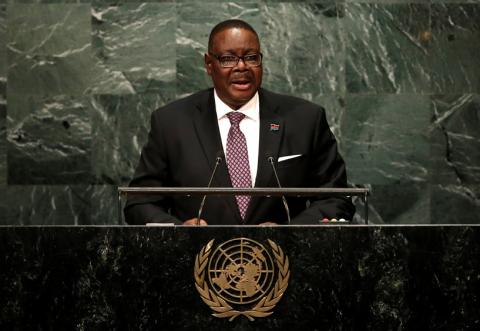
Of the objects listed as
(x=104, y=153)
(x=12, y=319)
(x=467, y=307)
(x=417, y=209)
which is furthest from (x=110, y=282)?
(x=417, y=209)

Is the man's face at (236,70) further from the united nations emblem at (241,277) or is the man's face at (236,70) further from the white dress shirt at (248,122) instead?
the united nations emblem at (241,277)

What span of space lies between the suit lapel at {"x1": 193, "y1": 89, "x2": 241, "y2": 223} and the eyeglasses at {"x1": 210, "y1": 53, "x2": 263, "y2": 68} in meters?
0.26

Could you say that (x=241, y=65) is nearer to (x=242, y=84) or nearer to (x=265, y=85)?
(x=242, y=84)

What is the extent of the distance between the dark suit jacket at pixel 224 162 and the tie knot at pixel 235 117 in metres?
0.08

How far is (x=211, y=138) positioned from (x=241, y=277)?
60.0 inches

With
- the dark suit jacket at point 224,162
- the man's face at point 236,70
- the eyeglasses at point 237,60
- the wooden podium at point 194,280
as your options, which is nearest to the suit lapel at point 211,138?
the dark suit jacket at point 224,162

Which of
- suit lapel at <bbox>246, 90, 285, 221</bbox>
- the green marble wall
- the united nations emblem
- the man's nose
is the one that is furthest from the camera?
the green marble wall

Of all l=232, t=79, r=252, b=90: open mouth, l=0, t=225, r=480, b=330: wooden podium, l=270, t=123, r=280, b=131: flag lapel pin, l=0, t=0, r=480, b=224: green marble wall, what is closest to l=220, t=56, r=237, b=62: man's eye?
l=232, t=79, r=252, b=90: open mouth

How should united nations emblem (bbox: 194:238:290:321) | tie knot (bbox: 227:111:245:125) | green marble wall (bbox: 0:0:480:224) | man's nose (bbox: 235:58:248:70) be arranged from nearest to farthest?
united nations emblem (bbox: 194:238:290:321) < man's nose (bbox: 235:58:248:70) < tie knot (bbox: 227:111:245:125) < green marble wall (bbox: 0:0:480:224)

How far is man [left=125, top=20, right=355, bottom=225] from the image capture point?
483 centimetres

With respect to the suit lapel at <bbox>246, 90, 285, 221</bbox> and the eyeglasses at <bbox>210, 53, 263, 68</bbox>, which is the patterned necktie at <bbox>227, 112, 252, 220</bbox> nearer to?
the suit lapel at <bbox>246, 90, 285, 221</bbox>

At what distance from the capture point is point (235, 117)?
507 centimetres

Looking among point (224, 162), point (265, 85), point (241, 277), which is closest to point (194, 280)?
point (241, 277)

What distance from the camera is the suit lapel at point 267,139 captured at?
480cm
